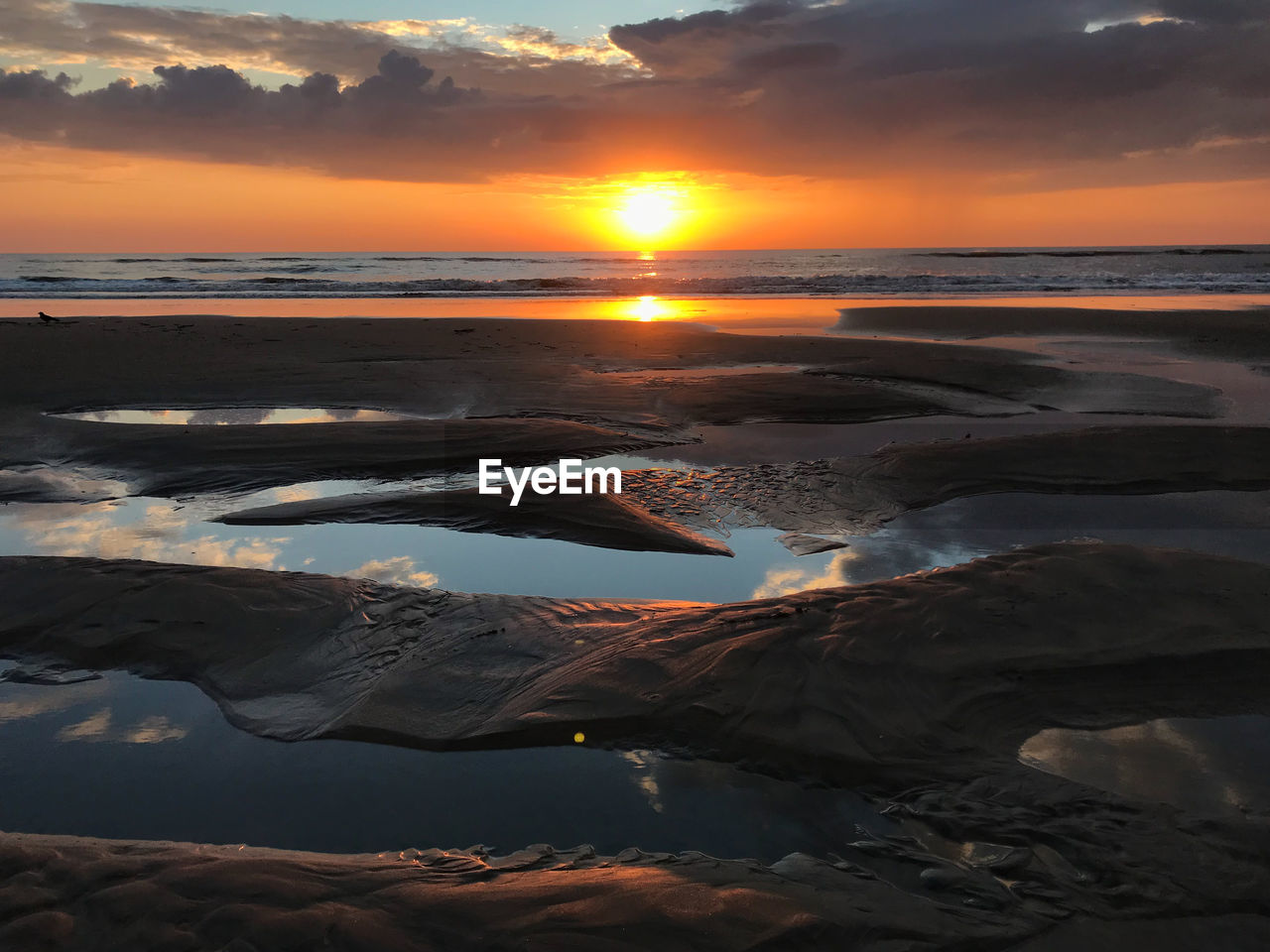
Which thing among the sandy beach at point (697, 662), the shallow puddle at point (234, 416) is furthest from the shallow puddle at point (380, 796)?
the shallow puddle at point (234, 416)

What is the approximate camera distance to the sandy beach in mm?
2514

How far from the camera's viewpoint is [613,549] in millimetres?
5922

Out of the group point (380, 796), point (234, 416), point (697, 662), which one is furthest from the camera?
point (234, 416)

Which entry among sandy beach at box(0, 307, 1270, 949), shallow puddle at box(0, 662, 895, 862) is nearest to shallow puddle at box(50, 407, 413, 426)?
sandy beach at box(0, 307, 1270, 949)

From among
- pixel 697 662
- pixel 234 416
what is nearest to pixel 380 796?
pixel 697 662

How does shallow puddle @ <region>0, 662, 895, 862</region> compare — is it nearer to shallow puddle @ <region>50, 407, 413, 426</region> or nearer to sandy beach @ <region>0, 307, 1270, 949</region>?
sandy beach @ <region>0, 307, 1270, 949</region>

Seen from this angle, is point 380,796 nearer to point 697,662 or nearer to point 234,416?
point 697,662

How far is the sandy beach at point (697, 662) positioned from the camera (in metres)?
2.51

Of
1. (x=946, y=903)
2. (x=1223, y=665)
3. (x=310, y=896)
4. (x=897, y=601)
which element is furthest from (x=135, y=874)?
(x=1223, y=665)

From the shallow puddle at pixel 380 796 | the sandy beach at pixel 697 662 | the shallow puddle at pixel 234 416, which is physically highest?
the shallow puddle at pixel 234 416

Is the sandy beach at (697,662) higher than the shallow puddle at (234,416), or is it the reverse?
the shallow puddle at (234,416)

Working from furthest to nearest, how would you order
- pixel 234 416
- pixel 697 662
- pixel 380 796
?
pixel 234 416 → pixel 697 662 → pixel 380 796

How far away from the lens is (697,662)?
3.99 meters

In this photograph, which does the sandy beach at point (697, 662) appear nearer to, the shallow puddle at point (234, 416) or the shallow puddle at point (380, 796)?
the shallow puddle at point (380, 796)
